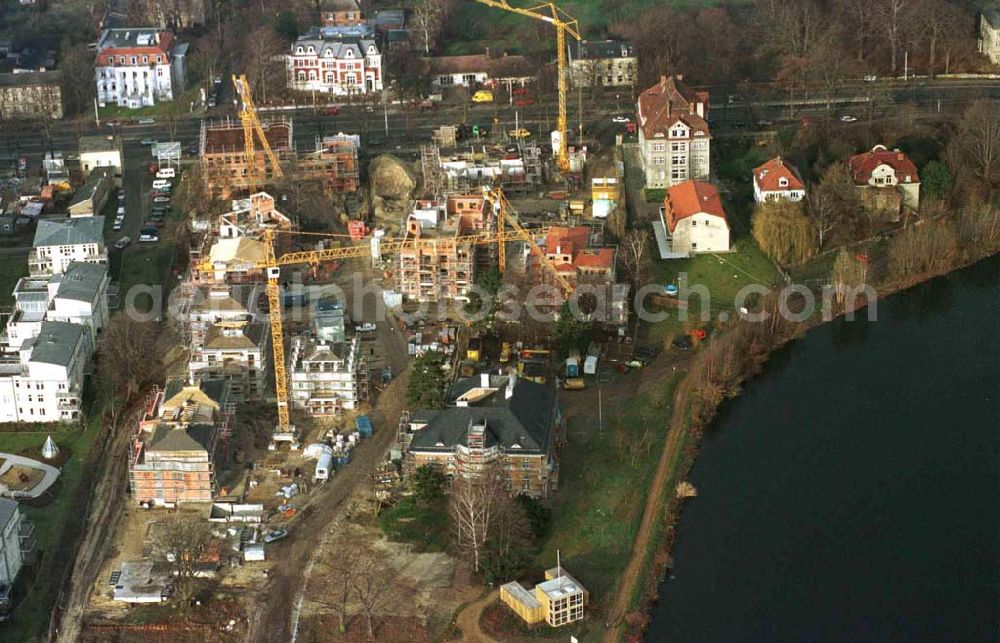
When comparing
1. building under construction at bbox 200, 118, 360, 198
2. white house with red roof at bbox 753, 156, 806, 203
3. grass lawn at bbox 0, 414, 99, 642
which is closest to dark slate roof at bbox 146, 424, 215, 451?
grass lawn at bbox 0, 414, 99, 642

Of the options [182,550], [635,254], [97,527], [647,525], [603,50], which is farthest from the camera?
[603,50]

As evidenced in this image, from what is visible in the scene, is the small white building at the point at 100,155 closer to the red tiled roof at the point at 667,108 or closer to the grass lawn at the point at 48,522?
the red tiled roof at the point at 667,108

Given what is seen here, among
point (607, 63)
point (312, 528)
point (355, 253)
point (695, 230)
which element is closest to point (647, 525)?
point (312, 528)

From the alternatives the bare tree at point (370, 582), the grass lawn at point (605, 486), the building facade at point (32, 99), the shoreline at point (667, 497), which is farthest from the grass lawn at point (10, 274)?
the shoreline at point (667, 497)

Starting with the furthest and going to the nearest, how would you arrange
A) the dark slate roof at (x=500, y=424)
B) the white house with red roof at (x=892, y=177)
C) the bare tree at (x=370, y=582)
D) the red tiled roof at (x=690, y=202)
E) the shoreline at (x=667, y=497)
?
the white house with red roof at (x=892, y=177) < the red tiled roof at (x=690, y=202) < the dark slate roof at (x=500, y=424) < the shoreline at (x=667, y=497) < the bare tree at (x=370, y=582)

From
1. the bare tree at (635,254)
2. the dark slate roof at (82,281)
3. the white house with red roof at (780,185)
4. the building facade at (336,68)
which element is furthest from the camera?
the building facade at (336,68)

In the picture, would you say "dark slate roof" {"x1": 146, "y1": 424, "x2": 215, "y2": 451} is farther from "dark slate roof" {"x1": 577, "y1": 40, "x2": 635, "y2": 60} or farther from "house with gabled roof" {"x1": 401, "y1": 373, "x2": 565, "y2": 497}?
"dark slate roof" {"x1": 577, "y1": 40, "x2": 635, "y2": 60}

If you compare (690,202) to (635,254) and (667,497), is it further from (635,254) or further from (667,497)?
(667,497)
